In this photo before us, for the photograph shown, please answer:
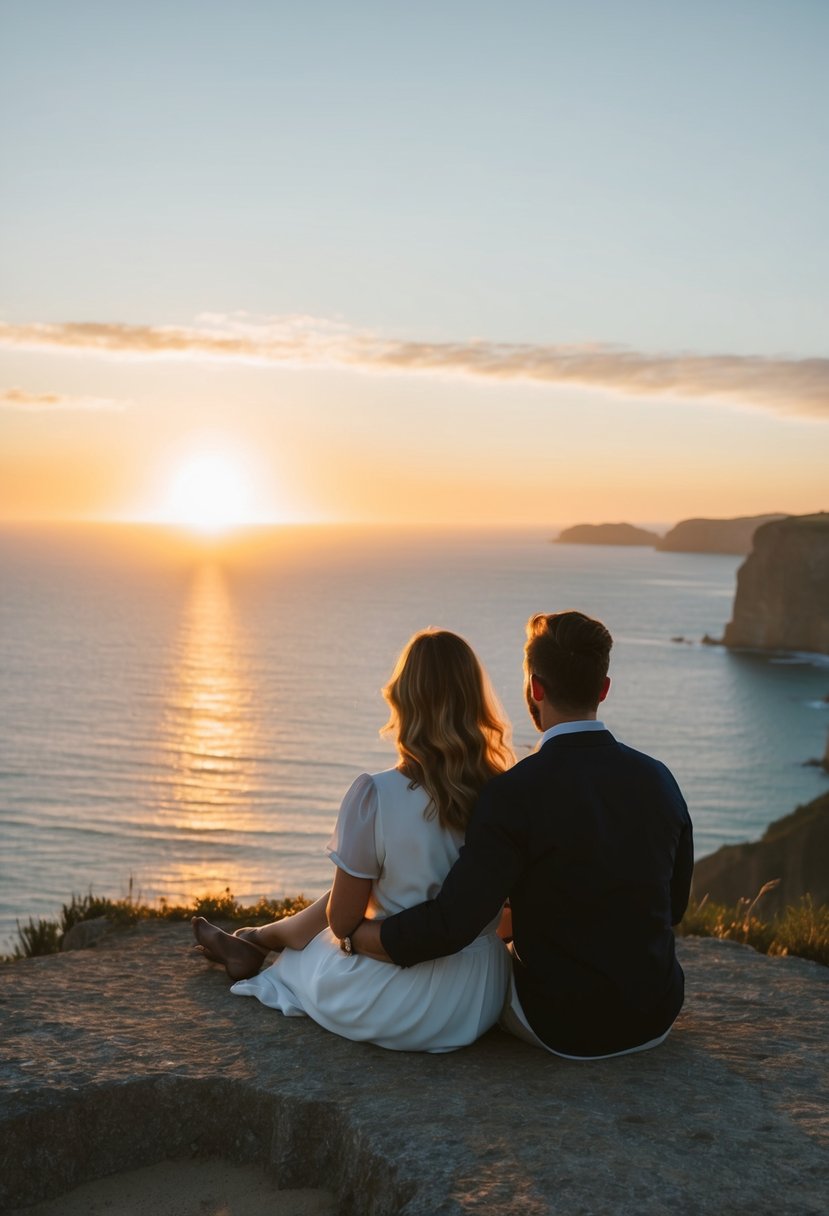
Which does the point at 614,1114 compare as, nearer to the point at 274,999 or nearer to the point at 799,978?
the point at 274,999

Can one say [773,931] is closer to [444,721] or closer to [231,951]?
[231,951]

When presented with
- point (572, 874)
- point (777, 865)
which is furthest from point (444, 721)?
point (777, 865)

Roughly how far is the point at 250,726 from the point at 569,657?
6986cm

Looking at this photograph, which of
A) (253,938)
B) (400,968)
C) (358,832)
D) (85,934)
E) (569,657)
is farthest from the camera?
(85,934)

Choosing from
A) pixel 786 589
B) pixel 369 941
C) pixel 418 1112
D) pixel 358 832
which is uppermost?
pixel 786 589

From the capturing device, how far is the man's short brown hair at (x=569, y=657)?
3.99 metres

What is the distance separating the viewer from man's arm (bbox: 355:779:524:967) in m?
4.05

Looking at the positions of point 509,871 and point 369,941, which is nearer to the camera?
point 509,871

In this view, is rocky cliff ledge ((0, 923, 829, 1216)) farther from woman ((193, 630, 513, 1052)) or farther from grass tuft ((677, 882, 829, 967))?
grass tuft ((677, 882, 829, 967))

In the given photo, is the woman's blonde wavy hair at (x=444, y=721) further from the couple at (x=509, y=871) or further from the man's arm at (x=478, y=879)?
the man's arm at (x=478, y=879)

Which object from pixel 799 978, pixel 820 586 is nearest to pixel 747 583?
pixel 820 586

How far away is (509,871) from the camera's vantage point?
410 centimetres

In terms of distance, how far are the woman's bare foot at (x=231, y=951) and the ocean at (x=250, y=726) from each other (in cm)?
675

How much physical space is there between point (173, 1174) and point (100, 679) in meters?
85.5
